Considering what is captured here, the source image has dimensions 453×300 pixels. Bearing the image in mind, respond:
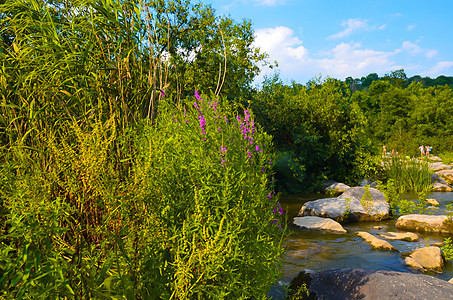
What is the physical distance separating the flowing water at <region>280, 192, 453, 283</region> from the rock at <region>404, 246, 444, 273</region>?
13cm

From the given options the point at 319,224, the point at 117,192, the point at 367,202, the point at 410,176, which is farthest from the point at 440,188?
the point at 117,192

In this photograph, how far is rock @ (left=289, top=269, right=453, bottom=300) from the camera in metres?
3.79

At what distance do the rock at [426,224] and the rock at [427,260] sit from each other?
6.91ft

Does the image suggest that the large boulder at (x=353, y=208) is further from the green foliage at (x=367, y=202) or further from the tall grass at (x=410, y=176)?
the tall grass at (x=410, y=176)

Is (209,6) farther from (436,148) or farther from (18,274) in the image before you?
(436,148)

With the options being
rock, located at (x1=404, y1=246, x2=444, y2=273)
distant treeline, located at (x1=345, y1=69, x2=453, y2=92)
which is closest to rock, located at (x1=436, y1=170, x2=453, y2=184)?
rock, located at (x1=404, y1=246, x2=444, y2=273)

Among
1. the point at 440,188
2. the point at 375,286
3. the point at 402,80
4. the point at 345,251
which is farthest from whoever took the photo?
the point at 402,80

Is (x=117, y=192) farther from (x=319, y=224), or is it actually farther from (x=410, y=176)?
(x=410, y=176)

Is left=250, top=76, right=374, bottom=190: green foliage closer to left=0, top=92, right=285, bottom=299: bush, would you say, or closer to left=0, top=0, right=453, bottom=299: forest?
left=0, top=0, right=453, bottom=299: forest

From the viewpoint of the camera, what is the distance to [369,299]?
381cm

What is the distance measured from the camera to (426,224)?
7887 mm

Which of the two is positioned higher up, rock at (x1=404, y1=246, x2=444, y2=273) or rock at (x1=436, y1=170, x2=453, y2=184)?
rock at (x1=404, y1=246, x2=444, y2=273)

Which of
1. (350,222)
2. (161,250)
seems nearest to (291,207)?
(350,222)

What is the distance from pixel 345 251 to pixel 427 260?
56.8 inches
